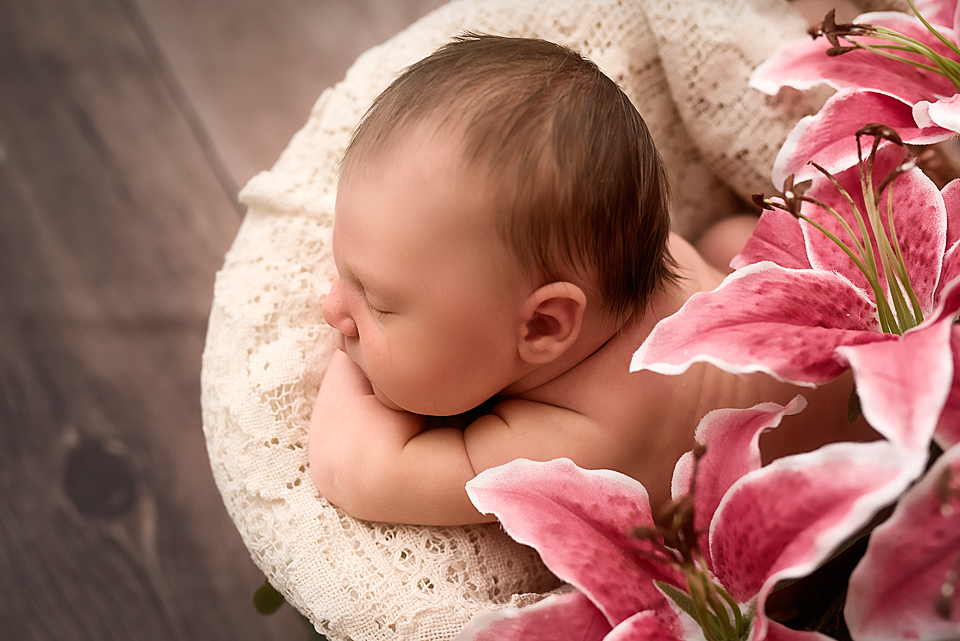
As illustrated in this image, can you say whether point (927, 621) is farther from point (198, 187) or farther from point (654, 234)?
point (198, 187)

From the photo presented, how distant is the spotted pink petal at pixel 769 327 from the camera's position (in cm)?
29

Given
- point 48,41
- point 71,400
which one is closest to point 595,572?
point 71,400

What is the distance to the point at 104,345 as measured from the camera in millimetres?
903

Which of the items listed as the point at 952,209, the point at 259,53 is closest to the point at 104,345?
the point at 259,53

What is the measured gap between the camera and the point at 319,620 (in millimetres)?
489

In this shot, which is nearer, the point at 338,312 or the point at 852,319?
the point at 852,319

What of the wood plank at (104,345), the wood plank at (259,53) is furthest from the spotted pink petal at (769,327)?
the wood plank at (259,53)

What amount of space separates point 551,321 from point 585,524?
0.18 metres

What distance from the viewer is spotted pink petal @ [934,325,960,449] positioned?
0.85 ft

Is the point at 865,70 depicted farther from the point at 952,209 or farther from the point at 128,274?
the point at 128,274

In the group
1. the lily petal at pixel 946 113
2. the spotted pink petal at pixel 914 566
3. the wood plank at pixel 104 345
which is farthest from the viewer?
the wood plank at pixel 104 345

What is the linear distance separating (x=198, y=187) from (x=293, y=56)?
0.71 ft

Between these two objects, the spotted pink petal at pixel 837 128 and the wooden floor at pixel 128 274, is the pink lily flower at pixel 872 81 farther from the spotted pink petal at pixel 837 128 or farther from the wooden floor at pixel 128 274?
the wooden floor at pixel 128 274

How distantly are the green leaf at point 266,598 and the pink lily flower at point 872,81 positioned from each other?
1.53 ft
